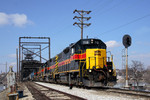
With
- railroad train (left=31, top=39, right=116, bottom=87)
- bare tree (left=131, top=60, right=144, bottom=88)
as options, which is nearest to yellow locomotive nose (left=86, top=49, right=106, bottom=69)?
railroad train (left=31, top=39, right=116, bottom=87)

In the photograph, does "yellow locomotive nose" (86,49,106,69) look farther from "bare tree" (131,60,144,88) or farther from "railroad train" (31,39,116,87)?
"bare tree" (131,60,144,88)

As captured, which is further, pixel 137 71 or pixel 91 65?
pixel 137 71

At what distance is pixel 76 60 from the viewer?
1842 cm

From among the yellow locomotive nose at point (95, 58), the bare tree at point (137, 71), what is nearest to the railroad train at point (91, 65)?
the yellow locomotive nose at point (95, 58)

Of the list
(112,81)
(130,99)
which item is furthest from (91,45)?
(130,99)

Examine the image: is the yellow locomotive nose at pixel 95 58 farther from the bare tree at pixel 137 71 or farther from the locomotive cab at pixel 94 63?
the bare tree at pixel 137 71

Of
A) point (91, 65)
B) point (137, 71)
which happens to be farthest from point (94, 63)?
point (137, 71)

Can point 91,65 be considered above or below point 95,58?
below

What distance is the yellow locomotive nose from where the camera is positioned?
57.0 ft

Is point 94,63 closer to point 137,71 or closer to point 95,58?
point 95,58

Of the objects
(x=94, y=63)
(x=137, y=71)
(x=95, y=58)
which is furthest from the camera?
(x=137, y=71)

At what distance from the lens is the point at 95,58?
17344 millimetres

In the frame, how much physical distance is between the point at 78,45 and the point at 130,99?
9.05m

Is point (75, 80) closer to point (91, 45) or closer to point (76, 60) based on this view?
point (76, 60)
